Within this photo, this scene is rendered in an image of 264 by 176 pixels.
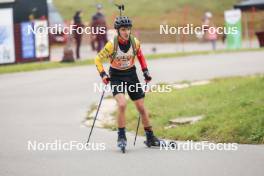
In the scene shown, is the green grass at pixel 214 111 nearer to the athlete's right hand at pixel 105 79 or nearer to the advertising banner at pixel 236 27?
the athlete's right hand at pixel 105 79

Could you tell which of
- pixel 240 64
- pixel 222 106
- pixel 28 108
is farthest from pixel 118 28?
pixel 240 64

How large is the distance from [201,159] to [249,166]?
890 millimetres

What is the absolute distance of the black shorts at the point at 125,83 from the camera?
11742 millimetres

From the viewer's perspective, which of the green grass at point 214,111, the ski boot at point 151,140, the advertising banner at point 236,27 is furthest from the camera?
the advertising banner at point 236,27

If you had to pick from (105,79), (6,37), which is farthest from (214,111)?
(6,37)

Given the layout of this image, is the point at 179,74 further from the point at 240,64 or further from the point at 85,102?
the point at 85,102

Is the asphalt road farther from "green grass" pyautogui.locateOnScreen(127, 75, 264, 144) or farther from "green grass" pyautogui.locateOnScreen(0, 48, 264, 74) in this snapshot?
"green grass" pyautogui.locateOnScreen(0, 48, 264, 74)

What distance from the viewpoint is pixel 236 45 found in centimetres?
3497

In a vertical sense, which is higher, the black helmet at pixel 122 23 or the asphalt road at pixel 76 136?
the black helmet at pixel 122 23

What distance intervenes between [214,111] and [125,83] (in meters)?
3.09

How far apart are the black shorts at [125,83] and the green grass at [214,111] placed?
1.47 metres

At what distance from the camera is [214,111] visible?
1432 cm

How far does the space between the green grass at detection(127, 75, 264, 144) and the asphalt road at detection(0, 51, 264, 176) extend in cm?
68

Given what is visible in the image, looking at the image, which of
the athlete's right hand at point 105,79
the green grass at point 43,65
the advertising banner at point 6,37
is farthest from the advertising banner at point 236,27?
the athlete's right hand at point 105,79
